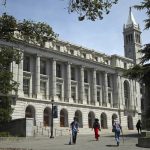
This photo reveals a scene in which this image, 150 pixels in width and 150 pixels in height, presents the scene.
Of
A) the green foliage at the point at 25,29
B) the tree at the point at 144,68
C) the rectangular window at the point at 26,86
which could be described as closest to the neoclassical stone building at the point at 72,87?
the rectangular window at the point at 26,86

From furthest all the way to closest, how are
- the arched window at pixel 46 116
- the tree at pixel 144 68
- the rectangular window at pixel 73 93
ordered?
1. the rectangular window at pixel 73 93
2. the arched window at pixel 46 116
3. the tree at pixel 144 68

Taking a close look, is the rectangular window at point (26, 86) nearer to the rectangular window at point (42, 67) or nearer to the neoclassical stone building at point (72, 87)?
the neoclassical stone building at point (72, 87)

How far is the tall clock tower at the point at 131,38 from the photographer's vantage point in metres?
103

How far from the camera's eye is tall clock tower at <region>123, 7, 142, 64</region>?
338 ft

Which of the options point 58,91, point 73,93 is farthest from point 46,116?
point 73,93

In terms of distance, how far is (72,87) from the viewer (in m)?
65.7

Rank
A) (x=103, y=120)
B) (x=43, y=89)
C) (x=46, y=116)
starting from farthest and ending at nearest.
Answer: (x=103, y=120)
(x=43, y=89)
(x=46, y=116)

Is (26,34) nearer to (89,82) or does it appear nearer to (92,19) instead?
(92,19)

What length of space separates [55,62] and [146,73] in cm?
2851

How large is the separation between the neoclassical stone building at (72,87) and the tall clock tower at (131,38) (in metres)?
21.5

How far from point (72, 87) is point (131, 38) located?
145ft

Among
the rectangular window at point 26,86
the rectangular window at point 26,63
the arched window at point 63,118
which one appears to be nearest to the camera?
the rectangular window at point 26,86

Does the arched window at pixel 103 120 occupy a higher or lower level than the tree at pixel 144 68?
lower

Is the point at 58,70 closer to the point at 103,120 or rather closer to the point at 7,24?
the point at 103,120
